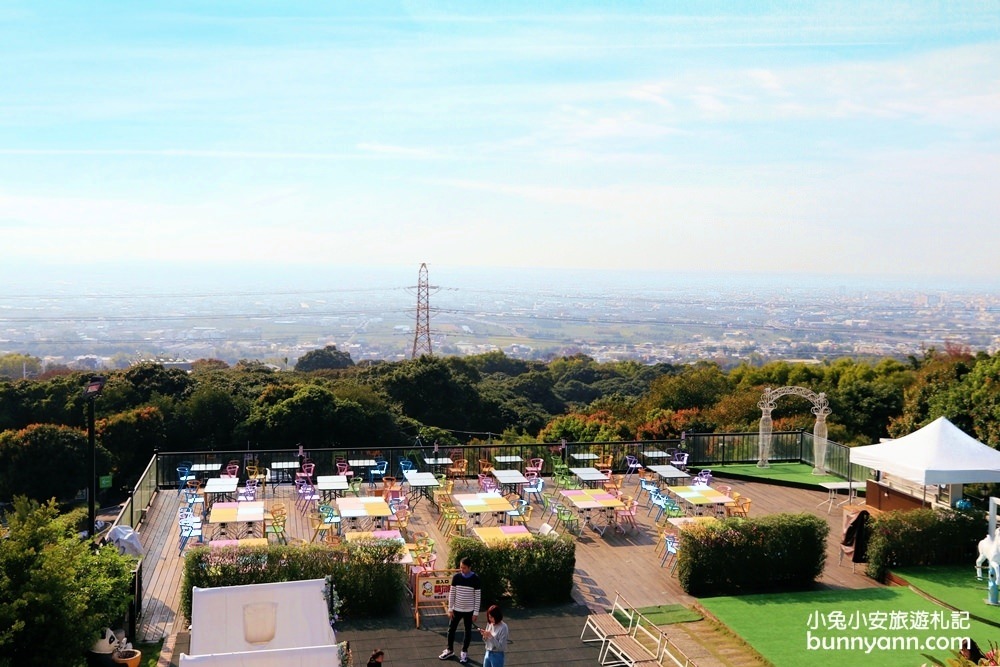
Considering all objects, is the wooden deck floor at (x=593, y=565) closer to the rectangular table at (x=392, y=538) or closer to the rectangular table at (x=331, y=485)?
the rectangular table at (x=331, y=485)

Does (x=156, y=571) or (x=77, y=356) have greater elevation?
(x=156, y=571)

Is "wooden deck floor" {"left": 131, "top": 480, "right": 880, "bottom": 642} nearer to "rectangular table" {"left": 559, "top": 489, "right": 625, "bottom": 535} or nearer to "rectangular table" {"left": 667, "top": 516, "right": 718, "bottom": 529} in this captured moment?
"rectangular table" {"left": 559, "top": 489, "right": 625, "bottom": 535}

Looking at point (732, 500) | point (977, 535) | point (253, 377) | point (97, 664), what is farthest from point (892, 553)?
point (253, 377)

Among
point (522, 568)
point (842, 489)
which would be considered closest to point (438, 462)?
point (522, 568)

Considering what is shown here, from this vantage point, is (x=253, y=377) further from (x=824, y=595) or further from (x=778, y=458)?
(x=824, y=595)

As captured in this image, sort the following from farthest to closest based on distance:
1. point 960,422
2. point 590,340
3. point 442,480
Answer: point 590,340 < point 960,422 < point 442,480

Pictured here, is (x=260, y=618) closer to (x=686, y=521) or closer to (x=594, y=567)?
(x=594, y=567)

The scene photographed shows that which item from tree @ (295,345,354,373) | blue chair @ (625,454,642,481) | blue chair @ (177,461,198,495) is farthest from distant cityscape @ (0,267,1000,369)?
blue chair @ (177,461,198,495)

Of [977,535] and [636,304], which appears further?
[636,304]
